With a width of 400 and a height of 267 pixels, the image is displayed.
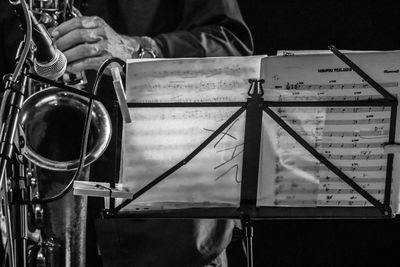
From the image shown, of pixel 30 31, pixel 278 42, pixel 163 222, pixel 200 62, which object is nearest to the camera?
pixel 30 31

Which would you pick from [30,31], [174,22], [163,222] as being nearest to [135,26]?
→ [174,22]

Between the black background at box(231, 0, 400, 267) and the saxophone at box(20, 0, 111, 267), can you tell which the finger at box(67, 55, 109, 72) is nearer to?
the saxophone at box(20, 0, 111, 267)

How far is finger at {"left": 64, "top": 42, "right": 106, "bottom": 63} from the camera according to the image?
1.75 metres

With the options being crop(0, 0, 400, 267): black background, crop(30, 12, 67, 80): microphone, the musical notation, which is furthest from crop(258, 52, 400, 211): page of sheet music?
crop(0, 0, 400, 267): black background

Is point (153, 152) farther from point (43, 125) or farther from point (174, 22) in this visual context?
point (174, 22)

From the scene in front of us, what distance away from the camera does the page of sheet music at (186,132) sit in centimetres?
153

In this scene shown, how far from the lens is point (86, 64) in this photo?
177cm

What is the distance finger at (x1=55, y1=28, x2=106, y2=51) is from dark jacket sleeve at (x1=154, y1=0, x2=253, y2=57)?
239mm

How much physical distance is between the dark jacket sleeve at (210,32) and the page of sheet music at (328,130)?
1.63ft

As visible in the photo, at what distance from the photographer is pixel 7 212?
1.42 meters

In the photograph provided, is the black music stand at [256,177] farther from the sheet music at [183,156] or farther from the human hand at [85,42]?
the human hand at [85,42]

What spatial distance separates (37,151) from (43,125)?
0.07 meters

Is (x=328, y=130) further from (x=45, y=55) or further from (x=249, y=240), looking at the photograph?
(x=45, y=55)

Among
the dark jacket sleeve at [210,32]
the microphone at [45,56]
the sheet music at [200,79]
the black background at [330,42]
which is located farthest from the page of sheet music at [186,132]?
the black background at [330,42]
